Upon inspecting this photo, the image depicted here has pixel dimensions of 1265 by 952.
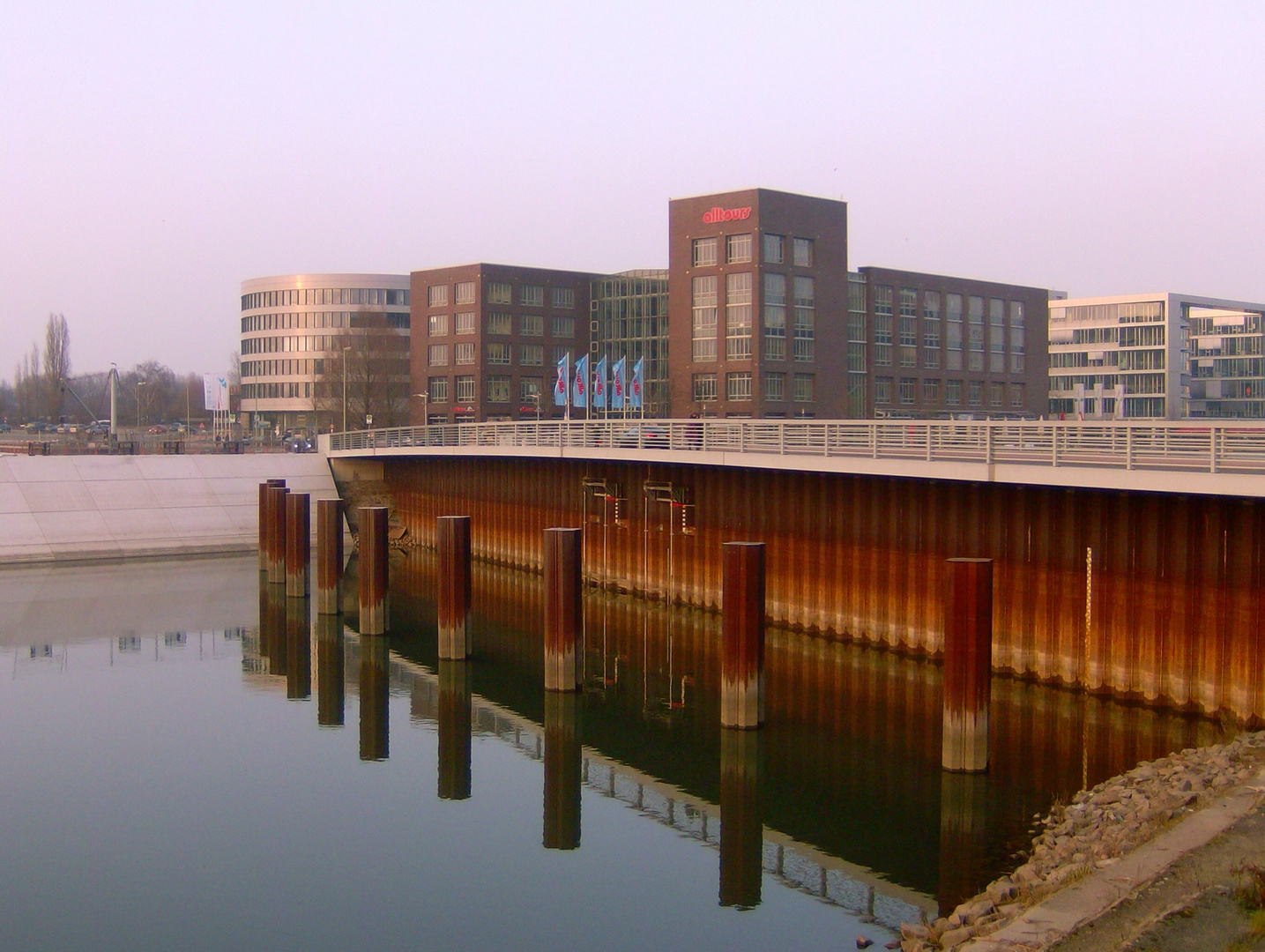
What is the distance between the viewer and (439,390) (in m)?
117

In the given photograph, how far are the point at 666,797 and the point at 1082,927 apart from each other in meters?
10.9

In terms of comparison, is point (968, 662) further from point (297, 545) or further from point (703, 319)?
point (703, 319)

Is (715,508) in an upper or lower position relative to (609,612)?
upper

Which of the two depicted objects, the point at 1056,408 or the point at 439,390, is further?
the point at 1056,408

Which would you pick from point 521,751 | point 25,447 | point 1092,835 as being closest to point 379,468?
point 25,447

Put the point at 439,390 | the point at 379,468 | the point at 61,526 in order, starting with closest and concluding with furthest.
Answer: the point at 61,526 → the point at 379,468 → the point at 439,390

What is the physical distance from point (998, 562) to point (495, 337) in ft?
294

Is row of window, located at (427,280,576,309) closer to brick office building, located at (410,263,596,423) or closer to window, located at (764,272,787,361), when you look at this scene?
brick office building, located at (410,263,596,423)

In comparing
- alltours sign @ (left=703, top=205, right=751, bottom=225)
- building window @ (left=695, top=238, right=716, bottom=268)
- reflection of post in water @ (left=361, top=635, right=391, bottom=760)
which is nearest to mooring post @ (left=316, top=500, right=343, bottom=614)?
reflection of post in water @ (left=361, top=635, right=391, bottom=760)

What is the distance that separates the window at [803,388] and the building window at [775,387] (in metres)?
1.18

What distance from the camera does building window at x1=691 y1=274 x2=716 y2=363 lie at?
9450 centimetres

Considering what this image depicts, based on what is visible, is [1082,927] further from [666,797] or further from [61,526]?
[61,526]

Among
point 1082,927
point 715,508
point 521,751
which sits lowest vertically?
point 521,751

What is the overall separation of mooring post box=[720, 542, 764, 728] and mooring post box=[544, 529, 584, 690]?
15.2ft
